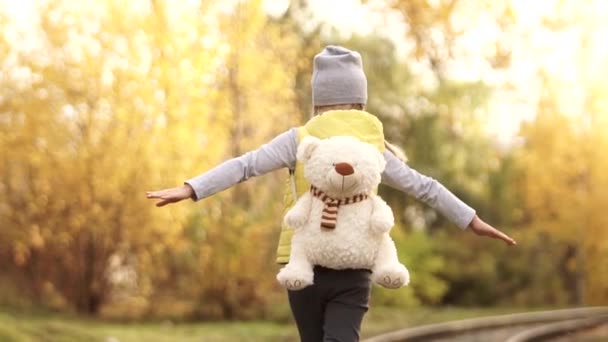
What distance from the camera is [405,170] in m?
4.31

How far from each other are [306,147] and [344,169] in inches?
7.0

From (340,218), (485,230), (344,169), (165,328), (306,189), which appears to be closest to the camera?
(344,169)

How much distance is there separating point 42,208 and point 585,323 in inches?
263

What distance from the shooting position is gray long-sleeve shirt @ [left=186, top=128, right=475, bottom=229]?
4.18 m

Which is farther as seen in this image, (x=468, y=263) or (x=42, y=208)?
(x=468, y=263)

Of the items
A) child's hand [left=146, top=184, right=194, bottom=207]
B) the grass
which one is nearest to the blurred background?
the grass

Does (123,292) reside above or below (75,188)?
below

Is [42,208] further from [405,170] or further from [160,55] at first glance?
[405,170]

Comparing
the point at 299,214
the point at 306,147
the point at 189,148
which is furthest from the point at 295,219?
the point at 189,148

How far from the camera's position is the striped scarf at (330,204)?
13.4 ft

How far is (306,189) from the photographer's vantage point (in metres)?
4.27

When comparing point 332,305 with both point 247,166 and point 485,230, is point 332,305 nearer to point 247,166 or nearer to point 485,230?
point 247,166

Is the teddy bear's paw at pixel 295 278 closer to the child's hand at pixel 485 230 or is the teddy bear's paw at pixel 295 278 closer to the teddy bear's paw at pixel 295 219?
the teddy bear's paw at pixel 295 219

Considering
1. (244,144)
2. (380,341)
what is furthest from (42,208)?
(380,341)
